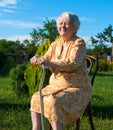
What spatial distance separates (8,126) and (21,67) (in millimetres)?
4168

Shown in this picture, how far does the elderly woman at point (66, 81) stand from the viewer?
3.84 m

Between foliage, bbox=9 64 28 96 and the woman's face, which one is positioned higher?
the woman's face

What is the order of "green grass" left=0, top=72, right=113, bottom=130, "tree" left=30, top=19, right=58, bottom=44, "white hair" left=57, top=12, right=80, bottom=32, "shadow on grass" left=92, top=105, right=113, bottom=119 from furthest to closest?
"tree" left=30, top=19, right=58, bottom=44
"shadow on grass" left=92, top=105, right=113, bottom=119
"green grass" left=0, top=72, right=113, bottom=130
"white hair" left=57, top=12, right=80, bottom=32

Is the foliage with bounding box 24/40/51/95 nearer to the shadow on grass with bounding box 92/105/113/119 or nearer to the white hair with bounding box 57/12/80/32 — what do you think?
the shadow on grass with bounding box 92/105/113/119

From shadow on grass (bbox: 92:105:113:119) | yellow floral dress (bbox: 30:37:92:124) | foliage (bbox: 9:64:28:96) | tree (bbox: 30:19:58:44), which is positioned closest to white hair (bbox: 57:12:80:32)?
yellow floral dress (bbox: 30:37:92:124)

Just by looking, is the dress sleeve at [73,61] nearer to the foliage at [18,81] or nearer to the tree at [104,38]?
the foliage at [18,81]

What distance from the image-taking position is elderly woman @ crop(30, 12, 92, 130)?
12.6 ft

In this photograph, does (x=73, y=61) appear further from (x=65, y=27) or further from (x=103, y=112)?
(x=103, y=112)

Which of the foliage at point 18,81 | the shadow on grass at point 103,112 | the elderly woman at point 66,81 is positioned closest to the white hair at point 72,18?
the elderly woman at point 66,81

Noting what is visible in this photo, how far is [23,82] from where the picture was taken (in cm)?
942

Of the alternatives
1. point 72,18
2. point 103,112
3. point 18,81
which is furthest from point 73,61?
point 18,81

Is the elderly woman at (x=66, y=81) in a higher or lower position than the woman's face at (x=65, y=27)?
lower

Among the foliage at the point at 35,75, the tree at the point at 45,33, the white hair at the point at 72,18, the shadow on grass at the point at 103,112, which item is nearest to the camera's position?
the white hair at the point at 72,18

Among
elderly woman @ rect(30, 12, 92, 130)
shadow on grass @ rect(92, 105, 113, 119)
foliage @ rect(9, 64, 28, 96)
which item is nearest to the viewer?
elderly woman @ rect(30, 12, 92, 130)
